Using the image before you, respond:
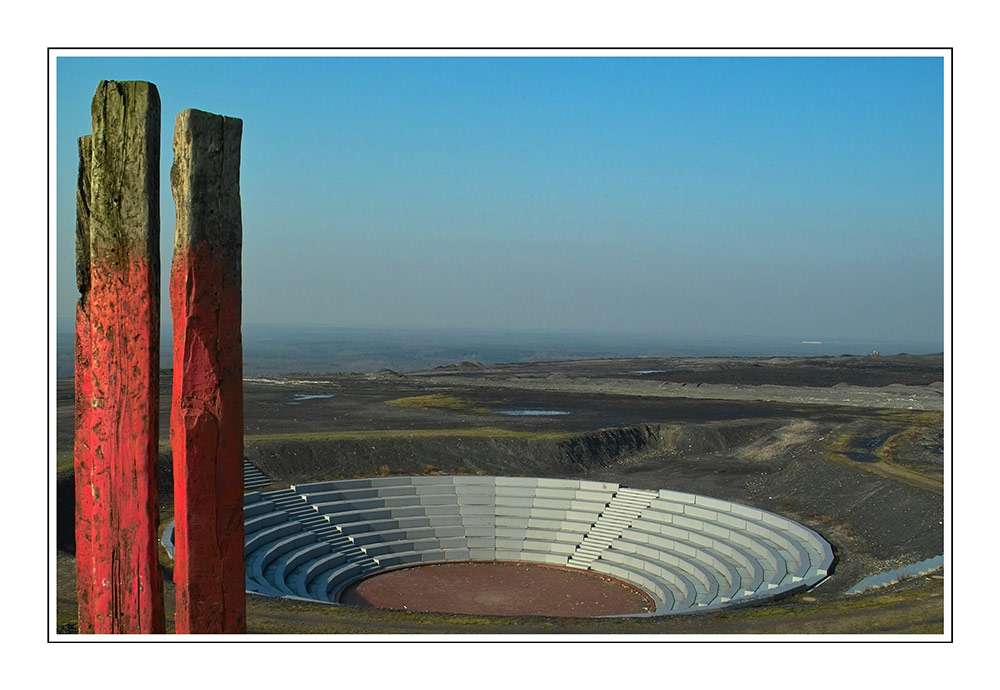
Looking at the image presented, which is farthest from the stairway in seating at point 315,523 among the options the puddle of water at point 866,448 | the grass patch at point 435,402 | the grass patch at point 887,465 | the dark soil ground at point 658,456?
the grass patch at point 435,402

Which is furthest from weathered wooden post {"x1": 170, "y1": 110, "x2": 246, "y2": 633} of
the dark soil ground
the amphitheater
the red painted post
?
the amphitheater

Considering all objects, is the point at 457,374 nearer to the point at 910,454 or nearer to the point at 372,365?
the point at 910,454

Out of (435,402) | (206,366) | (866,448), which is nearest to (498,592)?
(866,448)

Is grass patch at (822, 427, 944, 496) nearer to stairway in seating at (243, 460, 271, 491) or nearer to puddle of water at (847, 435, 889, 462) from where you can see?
puddle of water at (847, 435, 889, 462)

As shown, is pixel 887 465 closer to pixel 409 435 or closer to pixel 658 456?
pixel 658 456
